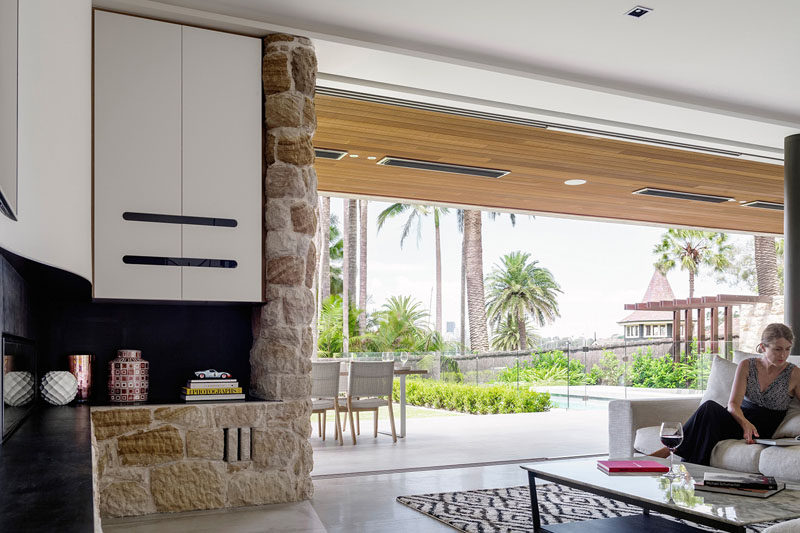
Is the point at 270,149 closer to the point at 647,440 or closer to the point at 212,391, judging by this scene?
the point at 212,391

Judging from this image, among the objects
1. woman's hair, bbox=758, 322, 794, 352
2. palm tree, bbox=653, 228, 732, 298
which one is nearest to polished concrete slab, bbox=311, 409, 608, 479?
woman's hair, bbox=758, 322, 794, 352

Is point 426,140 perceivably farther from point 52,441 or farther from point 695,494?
point 52,441

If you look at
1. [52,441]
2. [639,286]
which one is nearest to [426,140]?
[52,441]

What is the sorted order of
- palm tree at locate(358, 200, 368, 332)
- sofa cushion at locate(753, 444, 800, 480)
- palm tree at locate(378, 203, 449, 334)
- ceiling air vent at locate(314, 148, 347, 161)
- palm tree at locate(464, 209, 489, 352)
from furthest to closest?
palm tree at locate(378, 203, 449, 334), palm tree at locate(358, 200, 368, 332), palm tree at locate(464, 209, 489, 352), ceiling air vent at locate(314, 148, 347, 161), sofa cushion at locate(753, 444, 800, 480)

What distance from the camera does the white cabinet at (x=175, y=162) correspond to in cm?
417

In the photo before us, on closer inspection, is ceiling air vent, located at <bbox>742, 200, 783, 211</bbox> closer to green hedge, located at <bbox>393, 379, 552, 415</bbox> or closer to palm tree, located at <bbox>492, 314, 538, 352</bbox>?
Result: green hedge, located at <bbox>393, 379, 552, 415</bbox>

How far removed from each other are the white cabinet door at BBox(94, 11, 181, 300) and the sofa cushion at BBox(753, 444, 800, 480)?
336cm

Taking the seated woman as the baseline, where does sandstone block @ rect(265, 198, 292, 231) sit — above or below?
above

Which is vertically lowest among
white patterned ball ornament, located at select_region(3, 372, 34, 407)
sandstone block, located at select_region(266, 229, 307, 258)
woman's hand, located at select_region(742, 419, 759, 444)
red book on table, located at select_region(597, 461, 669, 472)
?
red book on table, located at select_region(597, 461, 669, 472)

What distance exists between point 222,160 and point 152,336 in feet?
3.83

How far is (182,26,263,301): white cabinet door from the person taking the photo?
4.37 m

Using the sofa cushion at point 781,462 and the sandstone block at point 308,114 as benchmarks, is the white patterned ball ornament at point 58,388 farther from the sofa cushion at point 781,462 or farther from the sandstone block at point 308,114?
the sofa cushion at point 781,462

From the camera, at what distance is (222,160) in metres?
Answer: 4.46

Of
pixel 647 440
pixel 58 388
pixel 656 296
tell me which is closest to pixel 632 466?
pixel 647 440
